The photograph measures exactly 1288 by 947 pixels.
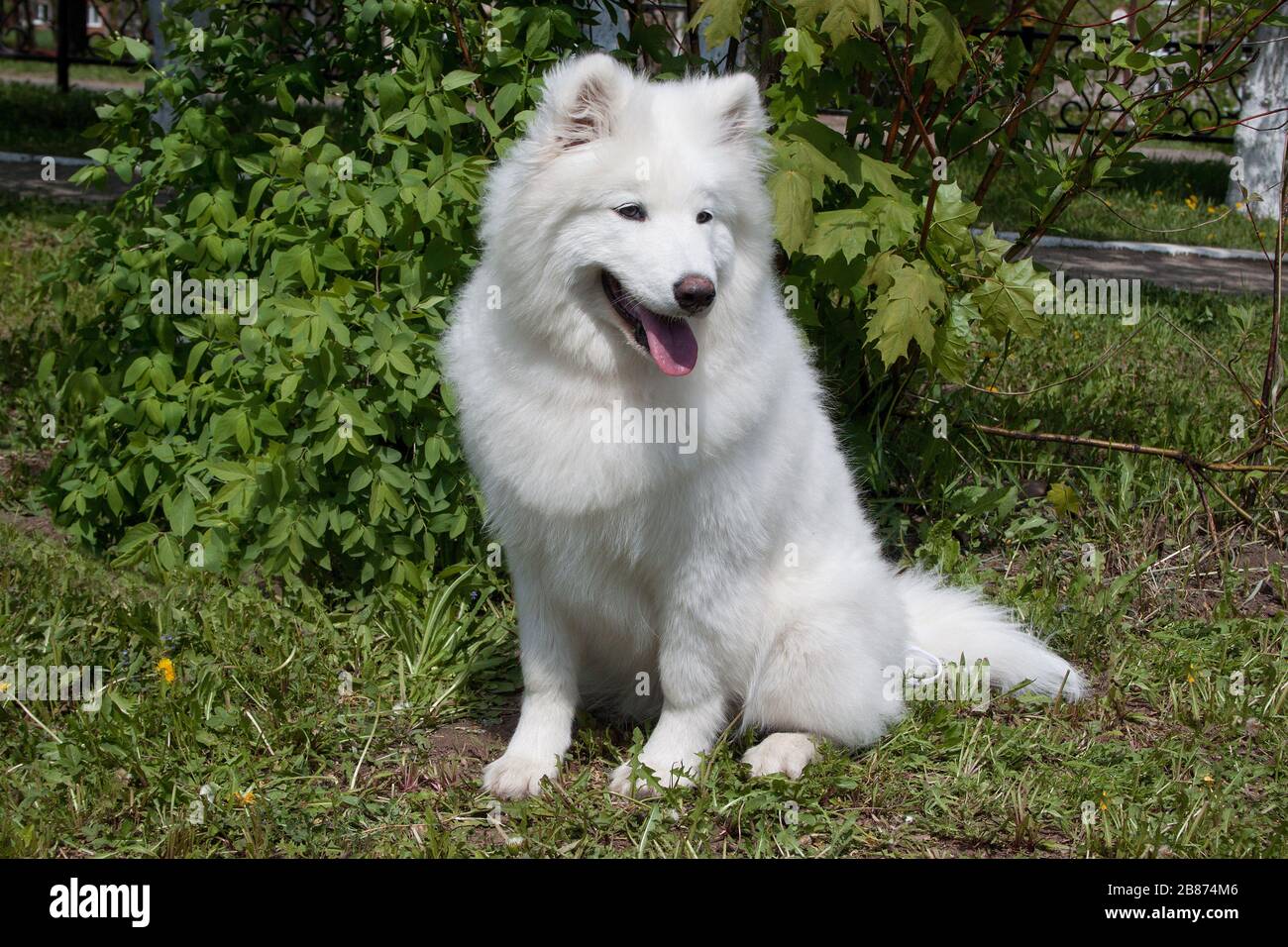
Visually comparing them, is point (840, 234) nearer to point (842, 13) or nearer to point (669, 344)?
point (842, 13)

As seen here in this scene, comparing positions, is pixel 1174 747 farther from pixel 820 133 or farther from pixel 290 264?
pixel 290 264

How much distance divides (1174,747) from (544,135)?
253 centimetres

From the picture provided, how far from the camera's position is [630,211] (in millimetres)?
2881

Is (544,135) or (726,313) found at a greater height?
(544,135)

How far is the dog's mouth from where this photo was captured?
115 inches

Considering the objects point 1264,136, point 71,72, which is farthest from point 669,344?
point 71,72

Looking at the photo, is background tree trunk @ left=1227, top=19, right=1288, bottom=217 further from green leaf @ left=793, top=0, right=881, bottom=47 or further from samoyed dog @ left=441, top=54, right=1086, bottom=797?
samoyed dog @ left=441, top=54, right=1086, bottom=797

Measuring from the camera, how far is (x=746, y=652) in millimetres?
3268

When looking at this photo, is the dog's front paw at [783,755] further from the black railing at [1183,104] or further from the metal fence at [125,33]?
the metal fence at [125,33]

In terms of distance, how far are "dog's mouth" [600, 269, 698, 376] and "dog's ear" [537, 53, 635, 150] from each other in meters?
0.35

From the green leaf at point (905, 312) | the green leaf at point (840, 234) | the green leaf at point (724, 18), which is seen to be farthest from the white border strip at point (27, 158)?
the green leaf at point (905, 312)

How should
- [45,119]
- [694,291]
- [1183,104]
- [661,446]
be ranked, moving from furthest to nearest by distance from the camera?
[45,119]
[1183,104]
[661,446]
[694,291]

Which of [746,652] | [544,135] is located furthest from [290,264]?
[746,652]

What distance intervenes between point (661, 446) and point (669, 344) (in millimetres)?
269
